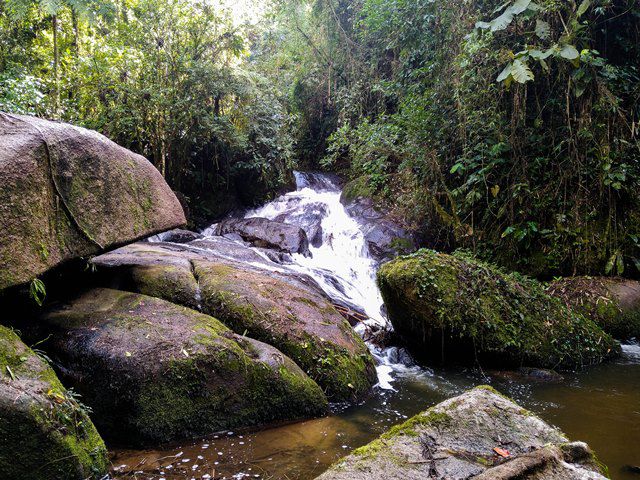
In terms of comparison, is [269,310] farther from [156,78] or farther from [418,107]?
[156,78]

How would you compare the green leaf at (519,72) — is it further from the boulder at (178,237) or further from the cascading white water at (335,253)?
the boulder at (178,237)

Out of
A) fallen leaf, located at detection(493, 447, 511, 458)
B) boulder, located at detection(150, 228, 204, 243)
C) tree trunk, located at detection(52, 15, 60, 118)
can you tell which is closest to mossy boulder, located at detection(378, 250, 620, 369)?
fallen leaf, located at detection(493, 447, 511, 458)

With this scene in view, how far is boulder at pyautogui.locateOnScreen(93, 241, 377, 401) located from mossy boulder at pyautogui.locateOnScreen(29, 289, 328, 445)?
0.35 m

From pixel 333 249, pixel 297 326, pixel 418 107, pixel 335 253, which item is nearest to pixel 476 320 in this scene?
pixel 297 326

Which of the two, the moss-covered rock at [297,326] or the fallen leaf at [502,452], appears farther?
the moss-covered rock at [297,326]

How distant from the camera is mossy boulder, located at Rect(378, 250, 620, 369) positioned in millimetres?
5523

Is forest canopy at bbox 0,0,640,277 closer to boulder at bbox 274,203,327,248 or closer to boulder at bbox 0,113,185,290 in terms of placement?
boulder at bbox 274,203,327,248

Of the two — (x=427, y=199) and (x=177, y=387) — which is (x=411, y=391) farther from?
(x=427, y=199)

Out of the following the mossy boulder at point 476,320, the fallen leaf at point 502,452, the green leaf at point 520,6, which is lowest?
the mossy boulder at point 476,320

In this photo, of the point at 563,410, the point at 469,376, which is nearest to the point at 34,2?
the point at 469,376

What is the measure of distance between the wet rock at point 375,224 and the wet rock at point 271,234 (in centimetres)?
153

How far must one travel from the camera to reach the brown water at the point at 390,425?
3.03 m

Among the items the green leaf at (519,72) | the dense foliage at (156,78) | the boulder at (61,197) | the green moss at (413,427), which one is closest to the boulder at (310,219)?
the dense foliage at (156,78)

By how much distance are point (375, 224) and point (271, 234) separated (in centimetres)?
249
